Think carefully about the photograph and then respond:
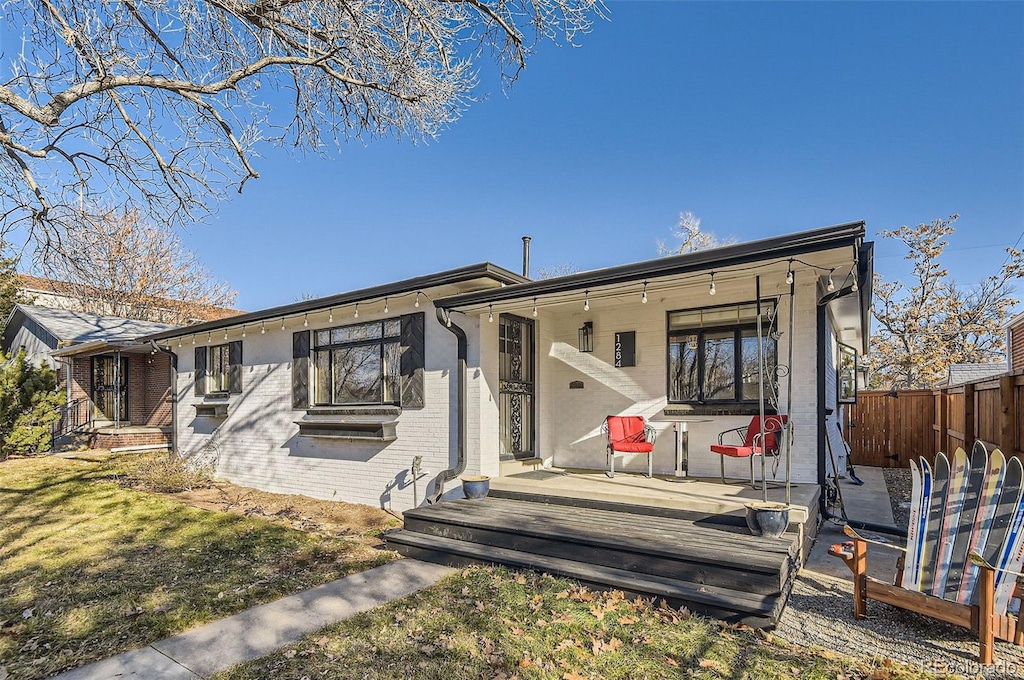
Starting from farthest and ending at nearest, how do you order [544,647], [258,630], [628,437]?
1. [628,437]
2. [258,630]
3. [544,647]

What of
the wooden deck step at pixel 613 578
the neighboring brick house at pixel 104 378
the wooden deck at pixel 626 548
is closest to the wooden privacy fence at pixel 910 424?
the wooden deck at pixel 626 548

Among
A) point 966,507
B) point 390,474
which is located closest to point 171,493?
point 390,474

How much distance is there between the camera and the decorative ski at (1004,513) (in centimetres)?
321

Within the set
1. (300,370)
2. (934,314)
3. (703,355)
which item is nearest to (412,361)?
(300,370)

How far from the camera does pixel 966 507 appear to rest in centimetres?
339

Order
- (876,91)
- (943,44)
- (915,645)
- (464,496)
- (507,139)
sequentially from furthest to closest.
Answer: (507,139) < (876,91) < (943,44) < (464,496) < (915,645)

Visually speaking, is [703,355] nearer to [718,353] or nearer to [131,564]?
[718,353]

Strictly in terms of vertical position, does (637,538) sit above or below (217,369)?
below

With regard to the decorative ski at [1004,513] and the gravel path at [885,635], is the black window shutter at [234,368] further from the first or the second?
the decorative ski at [1004,513]

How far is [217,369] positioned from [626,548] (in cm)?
941

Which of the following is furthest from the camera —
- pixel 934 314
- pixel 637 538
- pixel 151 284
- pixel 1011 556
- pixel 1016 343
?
pixel 151 284

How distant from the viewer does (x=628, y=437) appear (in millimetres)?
6469

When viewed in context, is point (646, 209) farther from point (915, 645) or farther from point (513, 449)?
point (915, 645)

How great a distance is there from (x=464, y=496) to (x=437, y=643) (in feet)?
9.19
